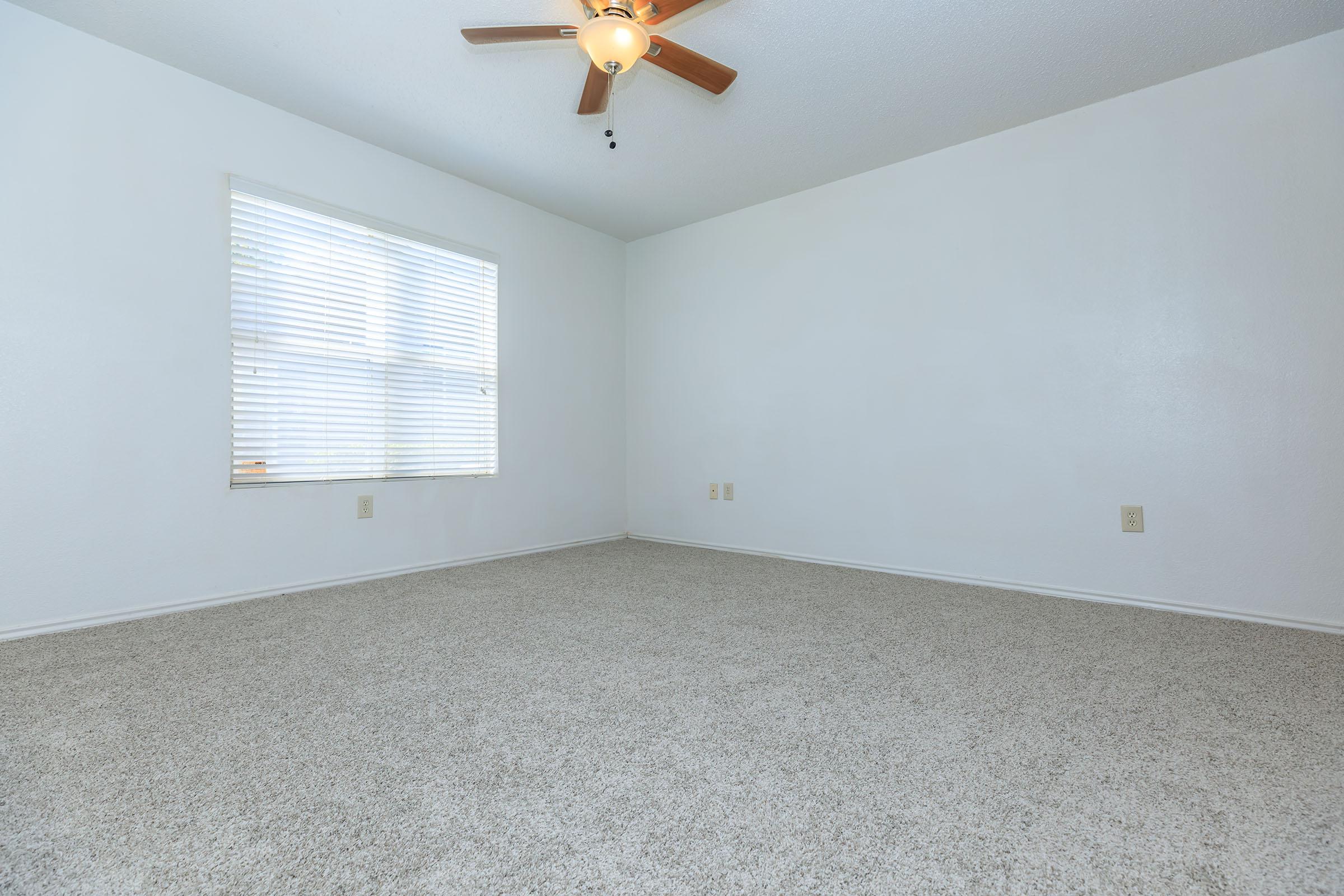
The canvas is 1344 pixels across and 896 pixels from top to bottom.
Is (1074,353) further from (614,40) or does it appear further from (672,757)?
(672,757)

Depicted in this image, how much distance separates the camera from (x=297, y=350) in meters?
2.76

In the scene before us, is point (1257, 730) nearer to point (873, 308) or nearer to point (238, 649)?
point (873, 308)

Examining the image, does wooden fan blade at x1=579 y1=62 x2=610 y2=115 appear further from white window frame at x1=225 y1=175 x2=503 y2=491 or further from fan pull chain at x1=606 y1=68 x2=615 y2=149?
white window frame at x1=225 y1=175 x2=503 y2=491

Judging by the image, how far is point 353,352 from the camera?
2.97 m

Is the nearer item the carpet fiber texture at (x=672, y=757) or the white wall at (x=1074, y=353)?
the carpet fiber texture at (x=672, y=757)

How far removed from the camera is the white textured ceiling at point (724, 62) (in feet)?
6.82

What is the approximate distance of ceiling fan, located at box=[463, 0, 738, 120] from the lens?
5.76ft

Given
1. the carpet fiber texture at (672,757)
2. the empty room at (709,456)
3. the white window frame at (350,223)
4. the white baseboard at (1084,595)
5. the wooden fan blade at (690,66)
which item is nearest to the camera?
the carpet fiber texture at (672,757)

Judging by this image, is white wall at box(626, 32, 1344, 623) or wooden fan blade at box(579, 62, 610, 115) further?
white wall at box(626, 32, 1344, 623)

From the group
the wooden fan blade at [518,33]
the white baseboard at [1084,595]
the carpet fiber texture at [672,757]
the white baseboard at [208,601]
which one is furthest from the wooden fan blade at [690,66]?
the white baseboard at [208,601]

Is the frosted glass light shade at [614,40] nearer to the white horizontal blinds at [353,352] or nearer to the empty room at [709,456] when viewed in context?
the empty room at [709,456]

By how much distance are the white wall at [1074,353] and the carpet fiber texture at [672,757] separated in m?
0.47

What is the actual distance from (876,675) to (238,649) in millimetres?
2044

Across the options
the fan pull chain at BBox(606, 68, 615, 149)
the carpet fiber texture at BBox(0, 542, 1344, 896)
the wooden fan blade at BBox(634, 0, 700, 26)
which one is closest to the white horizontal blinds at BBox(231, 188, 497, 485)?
the carpet fiber texture at BBox(0, 542, 1344, 896)
